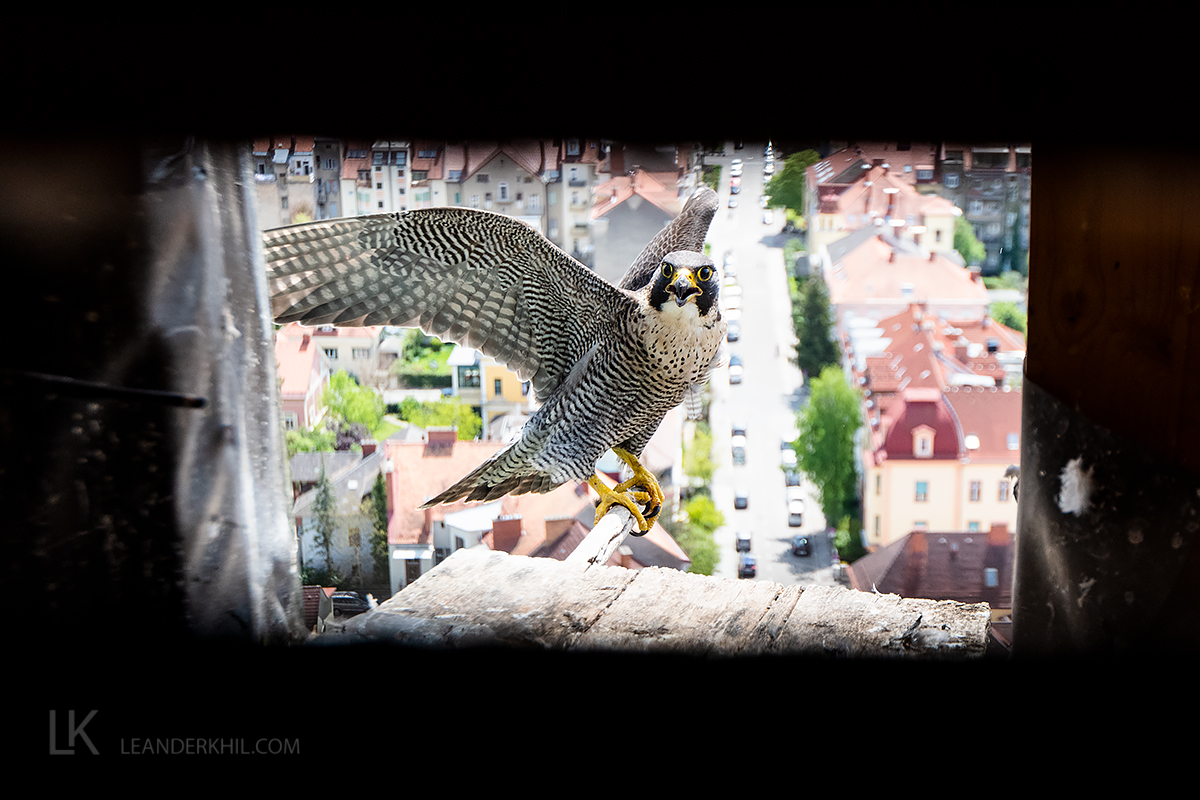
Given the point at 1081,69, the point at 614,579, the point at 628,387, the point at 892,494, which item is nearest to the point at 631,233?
the point at 628,387

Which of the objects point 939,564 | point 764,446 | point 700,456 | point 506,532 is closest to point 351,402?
point 506,532

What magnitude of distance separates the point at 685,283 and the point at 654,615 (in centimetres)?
133

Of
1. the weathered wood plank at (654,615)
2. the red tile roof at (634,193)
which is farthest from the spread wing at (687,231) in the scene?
the weathered wood plank at (654,615)

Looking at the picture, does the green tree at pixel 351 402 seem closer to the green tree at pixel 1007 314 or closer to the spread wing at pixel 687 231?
the spread wing at pixel 687 231

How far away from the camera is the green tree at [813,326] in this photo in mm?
7406

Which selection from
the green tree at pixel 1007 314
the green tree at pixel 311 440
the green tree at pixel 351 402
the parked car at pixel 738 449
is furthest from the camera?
the parked car at pixel 738 449

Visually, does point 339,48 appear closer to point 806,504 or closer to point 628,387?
point 628,387

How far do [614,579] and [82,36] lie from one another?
1175 mm

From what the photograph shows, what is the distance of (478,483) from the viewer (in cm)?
321

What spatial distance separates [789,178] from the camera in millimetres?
2656

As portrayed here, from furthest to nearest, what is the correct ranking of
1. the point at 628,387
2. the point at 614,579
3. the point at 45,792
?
the point at 628,387, the point at 614,579, the point at 45,792

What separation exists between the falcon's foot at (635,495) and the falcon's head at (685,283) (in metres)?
0.76

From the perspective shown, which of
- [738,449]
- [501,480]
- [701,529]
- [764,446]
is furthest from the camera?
[764,446]

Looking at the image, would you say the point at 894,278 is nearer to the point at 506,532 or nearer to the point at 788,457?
the point at 788,457
